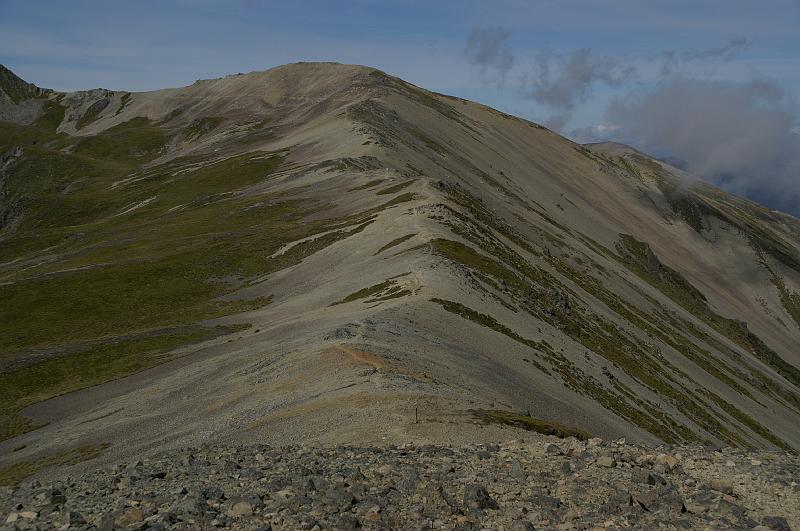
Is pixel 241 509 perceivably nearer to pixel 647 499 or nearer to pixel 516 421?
pixel 647 499

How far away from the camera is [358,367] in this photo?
37.1 meters

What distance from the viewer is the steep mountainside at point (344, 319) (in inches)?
1478

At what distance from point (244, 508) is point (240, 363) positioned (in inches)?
1142

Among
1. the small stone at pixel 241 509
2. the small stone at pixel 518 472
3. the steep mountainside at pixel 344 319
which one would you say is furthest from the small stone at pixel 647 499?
the small stone at pixel 241 509

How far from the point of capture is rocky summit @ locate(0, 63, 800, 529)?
19797 mm

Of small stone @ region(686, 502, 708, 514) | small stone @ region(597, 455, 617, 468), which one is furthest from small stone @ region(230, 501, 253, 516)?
small stone @ region(686, 502, 708, 514)

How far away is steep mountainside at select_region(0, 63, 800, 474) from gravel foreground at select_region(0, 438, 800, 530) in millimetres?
5583

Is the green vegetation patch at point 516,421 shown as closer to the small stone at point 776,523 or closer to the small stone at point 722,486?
the small stone at point 722,486

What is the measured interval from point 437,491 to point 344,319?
29.8m

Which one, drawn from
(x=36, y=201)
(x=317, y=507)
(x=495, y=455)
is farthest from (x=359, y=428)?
(x=36, y=201)

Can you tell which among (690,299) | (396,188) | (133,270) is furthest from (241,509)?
(690,299)

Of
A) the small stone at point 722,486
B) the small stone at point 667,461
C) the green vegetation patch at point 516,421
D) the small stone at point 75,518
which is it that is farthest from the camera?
the green vegetation patch at point 516,421

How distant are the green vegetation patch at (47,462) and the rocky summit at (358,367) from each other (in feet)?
0.62

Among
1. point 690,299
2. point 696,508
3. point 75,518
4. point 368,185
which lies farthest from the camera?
point 690,299
